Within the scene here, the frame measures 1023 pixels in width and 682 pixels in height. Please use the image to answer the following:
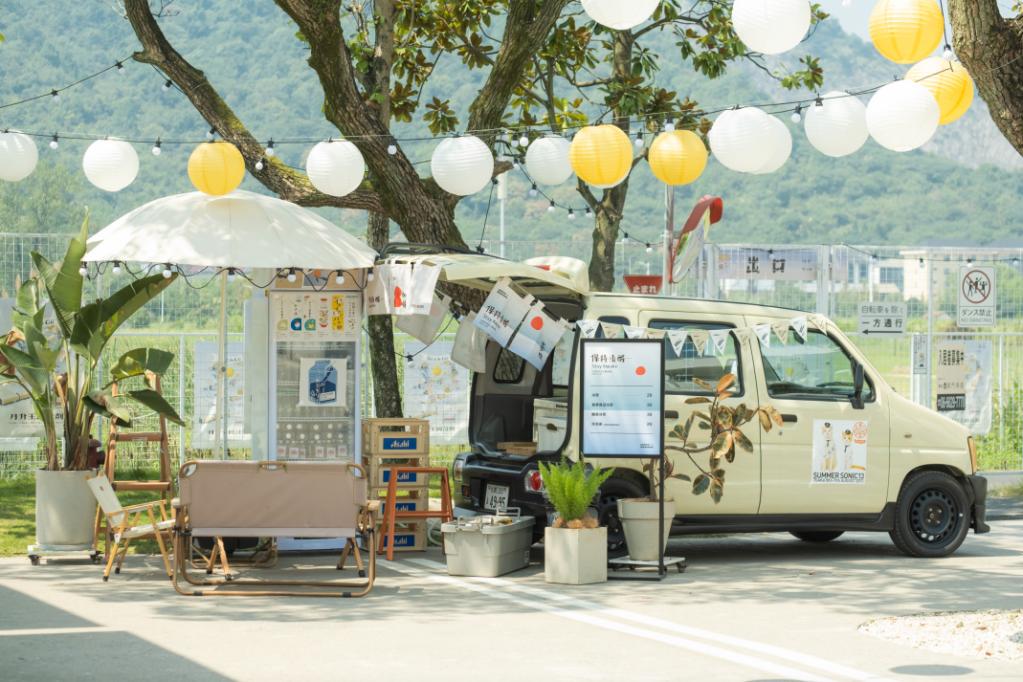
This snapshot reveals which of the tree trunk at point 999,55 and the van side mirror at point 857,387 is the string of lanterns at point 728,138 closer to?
the tree trunk at point 999,55

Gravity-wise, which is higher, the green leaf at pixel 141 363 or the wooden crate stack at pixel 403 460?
the green leaf at pixel 141 363

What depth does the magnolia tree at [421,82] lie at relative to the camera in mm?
13953

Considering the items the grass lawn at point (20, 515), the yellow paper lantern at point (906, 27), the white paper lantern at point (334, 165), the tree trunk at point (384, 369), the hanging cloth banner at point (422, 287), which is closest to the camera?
the yellow paper lantern at point (906, 27)

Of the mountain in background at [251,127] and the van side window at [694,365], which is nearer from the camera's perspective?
the van side window at [694,365]

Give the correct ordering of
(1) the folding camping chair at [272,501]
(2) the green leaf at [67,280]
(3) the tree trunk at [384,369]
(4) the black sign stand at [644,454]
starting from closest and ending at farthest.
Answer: (1) the folding camping chair at [272,501]
(4) the black sign stand at [644,454]
(2) the green leaf at [67,280]
(3) the tree trunk at [384,369]

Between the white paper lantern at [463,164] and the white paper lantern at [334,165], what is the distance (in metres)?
0.67

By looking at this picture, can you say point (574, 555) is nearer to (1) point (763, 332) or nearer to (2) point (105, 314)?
(1) point (763, 332)

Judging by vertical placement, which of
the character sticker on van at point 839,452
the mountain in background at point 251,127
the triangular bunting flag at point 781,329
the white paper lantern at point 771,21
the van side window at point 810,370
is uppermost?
the mountain in background at point 251,127

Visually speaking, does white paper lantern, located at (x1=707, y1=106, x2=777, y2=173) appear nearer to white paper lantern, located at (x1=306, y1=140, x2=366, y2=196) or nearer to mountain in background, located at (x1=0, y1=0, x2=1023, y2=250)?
white paper lantern, located at (x1=306, y1=140, x2=366, y2=196)

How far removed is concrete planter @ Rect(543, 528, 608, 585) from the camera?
10633 millimetres

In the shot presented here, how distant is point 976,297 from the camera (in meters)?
18.6

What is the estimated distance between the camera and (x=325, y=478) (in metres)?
10.2

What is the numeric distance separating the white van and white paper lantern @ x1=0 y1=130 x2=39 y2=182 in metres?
3.67

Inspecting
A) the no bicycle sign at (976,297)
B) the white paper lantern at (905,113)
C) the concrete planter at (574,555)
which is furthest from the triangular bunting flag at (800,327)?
the no bicycle sign at (976,297)
